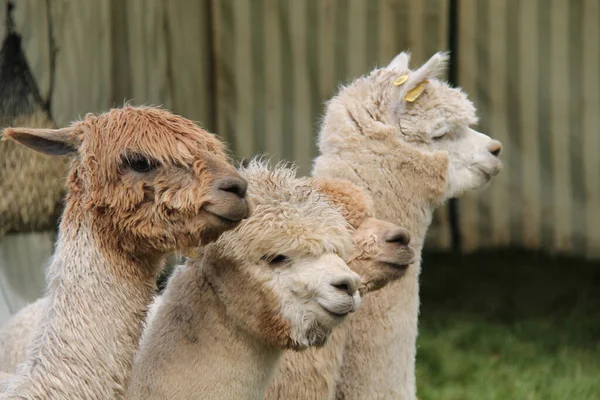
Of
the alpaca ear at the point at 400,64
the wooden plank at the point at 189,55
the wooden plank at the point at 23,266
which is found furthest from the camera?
the wooden plank at the point at 189,55

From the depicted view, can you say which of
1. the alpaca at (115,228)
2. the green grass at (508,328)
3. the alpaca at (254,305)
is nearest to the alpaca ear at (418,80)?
the alpaca at (254,305)

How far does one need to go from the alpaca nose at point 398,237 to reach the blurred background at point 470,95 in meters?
3.23

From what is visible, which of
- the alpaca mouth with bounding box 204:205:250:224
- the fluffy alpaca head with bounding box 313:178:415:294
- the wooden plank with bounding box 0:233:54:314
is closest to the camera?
the alpaca mouth with bounding box 204:205:250:224

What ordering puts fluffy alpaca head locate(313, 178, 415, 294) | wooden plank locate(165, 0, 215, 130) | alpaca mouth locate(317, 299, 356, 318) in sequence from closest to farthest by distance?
alpaca mouth locate(317, 299, 356, 318)
fluffy alpaca head locate(313, 178, 415, 294)
wooden plank locate(165, 0, 215, 130)

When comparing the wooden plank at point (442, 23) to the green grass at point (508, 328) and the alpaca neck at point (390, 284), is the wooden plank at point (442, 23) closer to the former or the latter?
the green grass at point (508, 328)

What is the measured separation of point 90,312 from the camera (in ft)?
11.9

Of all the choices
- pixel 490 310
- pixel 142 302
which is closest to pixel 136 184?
pixel 142 302

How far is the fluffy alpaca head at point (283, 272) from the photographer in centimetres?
380

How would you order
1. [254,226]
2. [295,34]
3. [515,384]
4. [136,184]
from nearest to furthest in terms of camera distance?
1. [136,184]
2. [254,226]
3. [515,384]
4. [295,34]

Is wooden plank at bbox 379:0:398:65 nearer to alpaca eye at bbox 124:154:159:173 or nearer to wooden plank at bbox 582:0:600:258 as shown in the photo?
wooden plank at bbox 582:0:600:258

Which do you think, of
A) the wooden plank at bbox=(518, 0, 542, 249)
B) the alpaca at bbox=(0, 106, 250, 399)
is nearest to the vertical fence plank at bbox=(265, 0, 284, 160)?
the wooden plank at bbox=(518, 0, 542, 249)

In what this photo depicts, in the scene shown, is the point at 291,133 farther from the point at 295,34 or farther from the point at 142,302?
the point at 142,302

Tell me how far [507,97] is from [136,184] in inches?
196

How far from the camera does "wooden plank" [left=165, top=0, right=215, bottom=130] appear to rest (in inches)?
312
